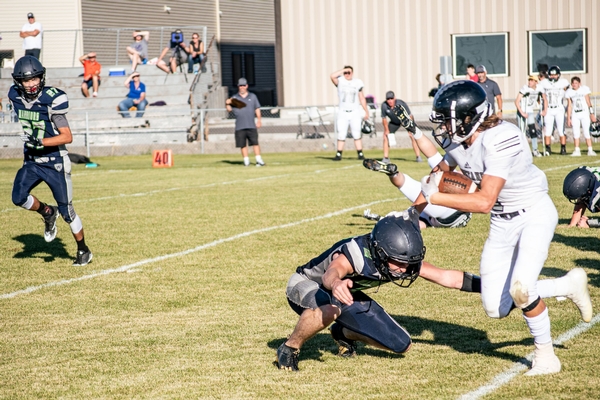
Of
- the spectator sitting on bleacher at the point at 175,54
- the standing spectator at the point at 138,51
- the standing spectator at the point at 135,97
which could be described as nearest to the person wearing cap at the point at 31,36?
the standing spectator at the point at 138,51

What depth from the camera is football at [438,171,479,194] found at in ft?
16.4

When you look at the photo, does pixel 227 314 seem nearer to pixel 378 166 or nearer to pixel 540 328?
pixel 378 166

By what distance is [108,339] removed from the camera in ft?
19.4

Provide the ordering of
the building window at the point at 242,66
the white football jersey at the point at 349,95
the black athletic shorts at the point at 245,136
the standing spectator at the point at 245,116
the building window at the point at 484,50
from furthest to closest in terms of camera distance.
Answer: the building window at the point at 242,66 → the building window at the point at 484,50 → the white football jersey at the point at 349,95 → the black athletic shorts at the point at 245,136 → the standing spectator at the point at 245,116

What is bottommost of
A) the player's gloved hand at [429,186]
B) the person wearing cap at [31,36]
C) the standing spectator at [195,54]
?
the player's gloved hand at [429,186]

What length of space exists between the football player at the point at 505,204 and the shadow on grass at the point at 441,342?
0.40m

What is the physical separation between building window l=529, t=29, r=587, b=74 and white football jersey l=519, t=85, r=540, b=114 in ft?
28.8

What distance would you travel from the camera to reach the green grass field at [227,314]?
482 centimetres

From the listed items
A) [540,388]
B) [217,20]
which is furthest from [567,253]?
[217,20]

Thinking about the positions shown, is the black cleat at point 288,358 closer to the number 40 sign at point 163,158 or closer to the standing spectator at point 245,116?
the standing spectator at point 245,116

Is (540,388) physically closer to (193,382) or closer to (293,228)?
(193,382)

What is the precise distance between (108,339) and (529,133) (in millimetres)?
15948

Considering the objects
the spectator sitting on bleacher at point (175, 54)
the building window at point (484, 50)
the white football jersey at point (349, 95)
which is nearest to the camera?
the white football jersey at point (349, 95)

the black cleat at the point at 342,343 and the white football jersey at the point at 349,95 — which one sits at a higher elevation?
the white football jersey at the point at 349,95
